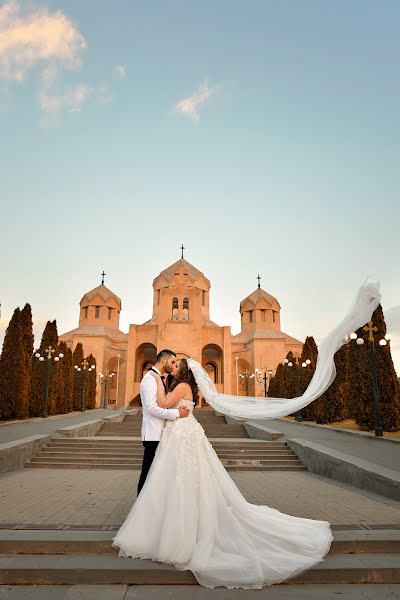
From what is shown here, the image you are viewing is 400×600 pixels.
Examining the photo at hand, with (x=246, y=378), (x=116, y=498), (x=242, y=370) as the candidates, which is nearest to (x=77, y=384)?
(x=246, y=378)

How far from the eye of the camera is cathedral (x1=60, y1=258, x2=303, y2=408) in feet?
136

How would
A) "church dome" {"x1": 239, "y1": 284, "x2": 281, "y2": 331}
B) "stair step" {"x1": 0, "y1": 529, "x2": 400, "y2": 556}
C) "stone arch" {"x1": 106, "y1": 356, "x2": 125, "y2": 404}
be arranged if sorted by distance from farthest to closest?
"church dome" {"x1": 239, "y1": 284, "x2": 281, "y2": 331}
"stone arch" {"x1": 106, "y1": 356, "x2": 125, "y2": 404}
"stair step" {"x1": 0, "y1": 529, "x2": 400, "y2": 556}

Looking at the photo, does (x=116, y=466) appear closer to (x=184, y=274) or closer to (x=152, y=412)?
(x=152, y=412)

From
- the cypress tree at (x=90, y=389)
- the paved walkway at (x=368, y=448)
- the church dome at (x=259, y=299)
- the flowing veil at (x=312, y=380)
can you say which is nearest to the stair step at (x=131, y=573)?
the flowing veil at (x=312, y=380)

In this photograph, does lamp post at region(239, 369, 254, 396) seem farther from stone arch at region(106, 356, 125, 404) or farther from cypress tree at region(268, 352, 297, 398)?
stone arch at region(106, 356, 125, 404)

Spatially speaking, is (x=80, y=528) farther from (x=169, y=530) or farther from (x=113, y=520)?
(x=169, y=530)

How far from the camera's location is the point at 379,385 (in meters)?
15.6

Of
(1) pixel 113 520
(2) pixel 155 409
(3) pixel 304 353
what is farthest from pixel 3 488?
(3) pixel 304 353

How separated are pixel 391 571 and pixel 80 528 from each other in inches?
128

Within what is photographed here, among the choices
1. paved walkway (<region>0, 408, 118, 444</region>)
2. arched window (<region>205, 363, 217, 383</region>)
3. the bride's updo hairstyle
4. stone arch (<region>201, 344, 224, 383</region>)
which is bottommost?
paved walkway (<region>0, 408, 118, 444</region>)

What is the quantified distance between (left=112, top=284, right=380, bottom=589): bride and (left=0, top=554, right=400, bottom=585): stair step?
10cm

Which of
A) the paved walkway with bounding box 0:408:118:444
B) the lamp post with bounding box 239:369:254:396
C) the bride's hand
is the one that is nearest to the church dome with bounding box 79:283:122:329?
the lamp post with bounding box 239:369:254:396

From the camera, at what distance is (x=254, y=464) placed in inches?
396

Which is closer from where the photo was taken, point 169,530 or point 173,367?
point 169,530
